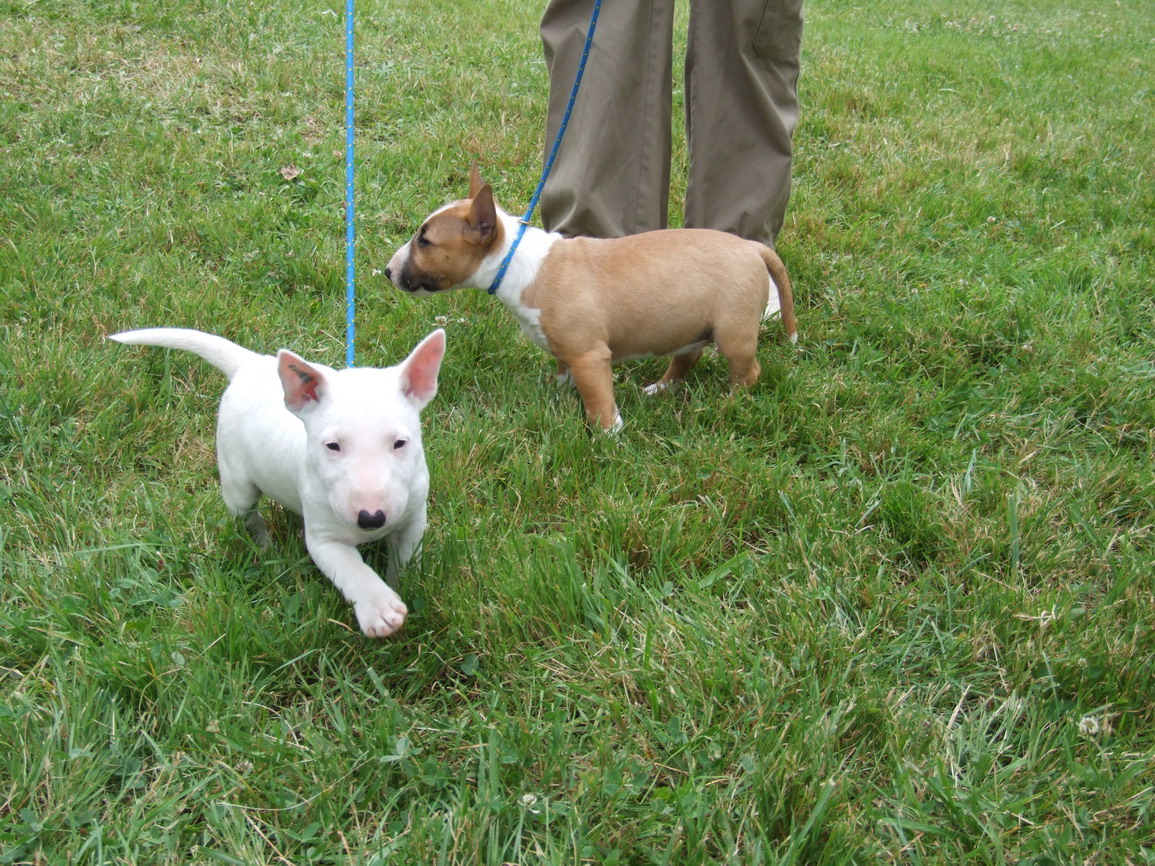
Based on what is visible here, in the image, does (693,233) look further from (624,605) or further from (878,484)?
(624,605)

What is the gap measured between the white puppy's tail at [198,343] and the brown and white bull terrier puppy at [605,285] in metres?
0.91

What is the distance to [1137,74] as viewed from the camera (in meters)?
8.21

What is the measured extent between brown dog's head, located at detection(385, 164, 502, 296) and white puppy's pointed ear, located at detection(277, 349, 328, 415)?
1.37 m

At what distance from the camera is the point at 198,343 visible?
270 centimetres

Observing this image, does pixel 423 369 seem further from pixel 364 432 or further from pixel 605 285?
pixel 605 285

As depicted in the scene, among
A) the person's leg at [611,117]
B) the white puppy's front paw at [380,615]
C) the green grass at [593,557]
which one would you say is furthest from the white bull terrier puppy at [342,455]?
the person's leg at [611,117]

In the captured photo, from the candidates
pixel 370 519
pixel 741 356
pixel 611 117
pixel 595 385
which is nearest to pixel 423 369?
pixel 370 519

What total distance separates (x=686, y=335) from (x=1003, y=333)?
55.7 inches

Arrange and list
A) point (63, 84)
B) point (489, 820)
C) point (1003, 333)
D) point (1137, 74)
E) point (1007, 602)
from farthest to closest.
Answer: point (1137, 74) < point (63, 84) < point (1003, 333) < point (1007, 602) < point (489, 820)

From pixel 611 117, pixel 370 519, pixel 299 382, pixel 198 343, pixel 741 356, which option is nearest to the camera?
pixel 370 519

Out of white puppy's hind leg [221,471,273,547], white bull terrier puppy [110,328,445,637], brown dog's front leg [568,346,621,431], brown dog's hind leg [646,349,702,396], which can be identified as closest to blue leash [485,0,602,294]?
brown dog's front leg [568,346,621,431]


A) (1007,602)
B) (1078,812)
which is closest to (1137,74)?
(1007,602)

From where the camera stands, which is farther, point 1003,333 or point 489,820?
point 1003,333

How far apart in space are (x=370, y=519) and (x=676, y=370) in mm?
2103
